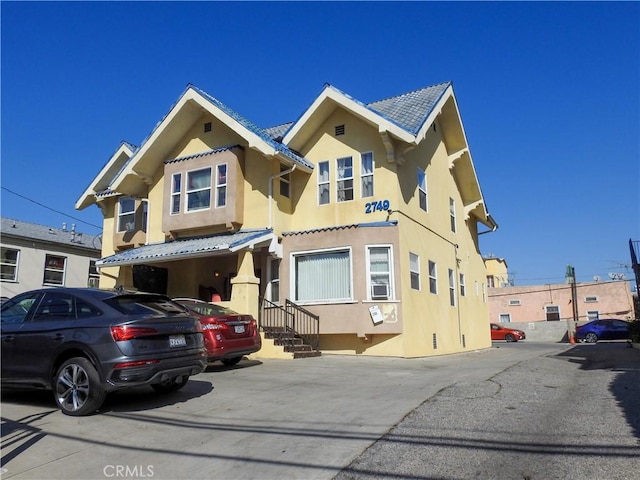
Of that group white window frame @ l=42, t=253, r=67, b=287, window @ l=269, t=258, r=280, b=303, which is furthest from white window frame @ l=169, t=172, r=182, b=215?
white window frame @ l=42, t=253, r=67, b=287

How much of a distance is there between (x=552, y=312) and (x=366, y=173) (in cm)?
3591

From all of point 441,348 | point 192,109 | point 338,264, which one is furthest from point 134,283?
point 441,348

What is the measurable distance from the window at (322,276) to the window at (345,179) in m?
1.95

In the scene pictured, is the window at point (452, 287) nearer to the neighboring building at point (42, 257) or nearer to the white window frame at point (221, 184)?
the white window frame at point (221, 184)

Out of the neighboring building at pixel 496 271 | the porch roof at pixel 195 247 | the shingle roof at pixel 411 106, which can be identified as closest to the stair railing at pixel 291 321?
the porch roof at pixel 195 247

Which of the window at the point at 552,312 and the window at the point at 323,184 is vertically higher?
the window at the point at 323,184

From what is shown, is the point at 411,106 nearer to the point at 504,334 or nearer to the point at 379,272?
the point at 379,272

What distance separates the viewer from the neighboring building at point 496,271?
5706cm

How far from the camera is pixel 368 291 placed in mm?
14562

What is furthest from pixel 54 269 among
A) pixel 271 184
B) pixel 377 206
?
pixel 377 206

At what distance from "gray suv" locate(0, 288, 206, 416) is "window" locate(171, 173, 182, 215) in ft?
32.0

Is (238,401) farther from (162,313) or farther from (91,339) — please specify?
(91,339)

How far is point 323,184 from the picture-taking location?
16.4 metres

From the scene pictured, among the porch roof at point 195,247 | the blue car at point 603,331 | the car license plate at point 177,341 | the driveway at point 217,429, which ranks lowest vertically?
the driveway at point 217,429
